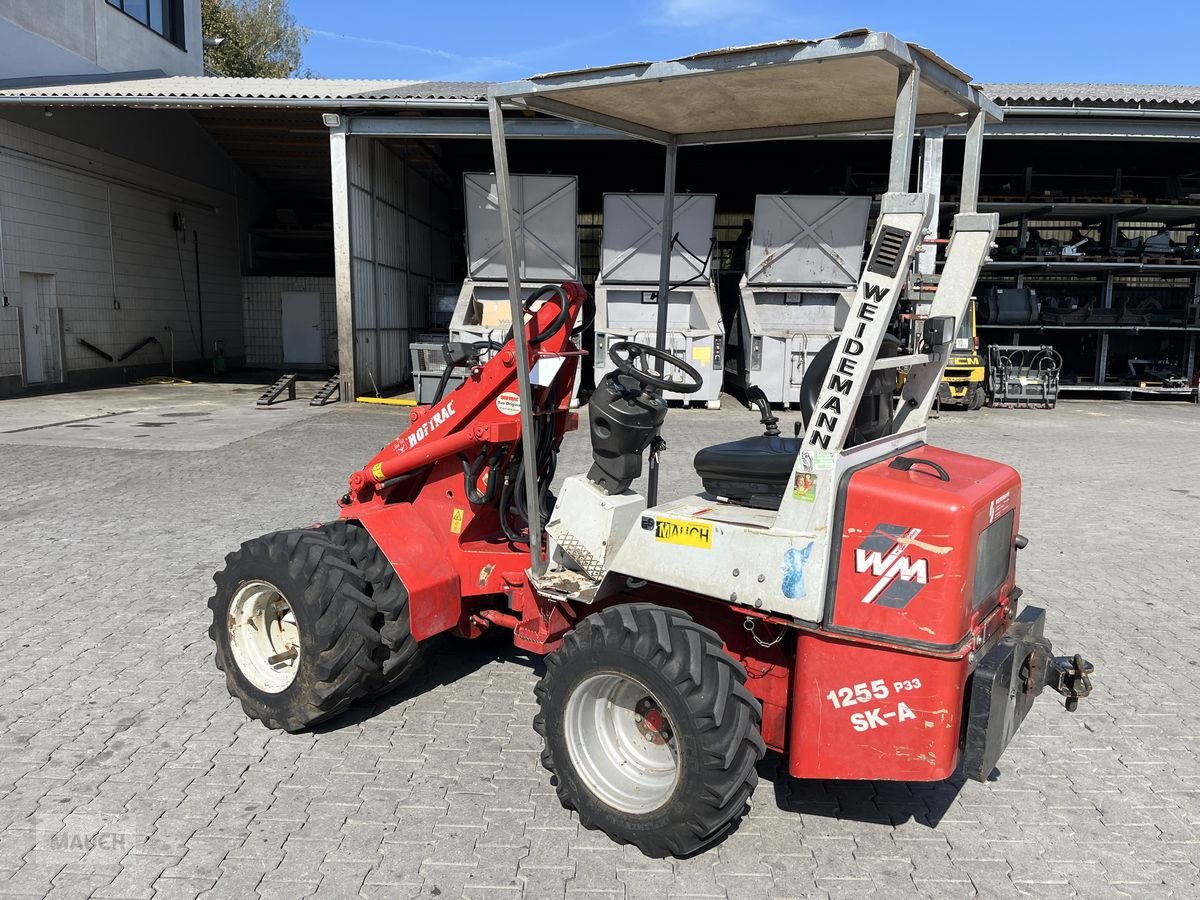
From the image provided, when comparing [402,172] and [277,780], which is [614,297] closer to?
[402,172]

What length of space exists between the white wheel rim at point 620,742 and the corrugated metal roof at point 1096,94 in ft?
50.8

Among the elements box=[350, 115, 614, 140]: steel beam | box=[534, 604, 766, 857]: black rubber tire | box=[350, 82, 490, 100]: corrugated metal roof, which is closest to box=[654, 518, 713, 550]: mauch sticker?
box=[534, 604, 766, 857]: black rubber tire

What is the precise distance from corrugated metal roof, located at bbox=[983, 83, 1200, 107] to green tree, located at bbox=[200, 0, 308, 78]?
98.6ft

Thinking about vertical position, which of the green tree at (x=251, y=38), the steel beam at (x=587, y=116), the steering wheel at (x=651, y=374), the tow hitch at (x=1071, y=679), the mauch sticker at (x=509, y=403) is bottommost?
the tow hitch at (x=1071, y=679)

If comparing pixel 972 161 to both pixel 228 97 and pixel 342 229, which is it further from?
pixel 228 97

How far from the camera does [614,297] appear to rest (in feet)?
54.9

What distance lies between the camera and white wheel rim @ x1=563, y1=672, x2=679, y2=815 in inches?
119

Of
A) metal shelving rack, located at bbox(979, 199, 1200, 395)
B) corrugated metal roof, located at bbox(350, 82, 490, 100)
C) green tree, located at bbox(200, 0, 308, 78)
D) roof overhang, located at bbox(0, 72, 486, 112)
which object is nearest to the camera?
roof overhang, located at bbox(0, 72, 486, 112)

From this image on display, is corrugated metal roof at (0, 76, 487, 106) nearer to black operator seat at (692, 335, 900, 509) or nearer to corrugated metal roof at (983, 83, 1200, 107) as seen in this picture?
corrugated metal roof at (983, 83, 1200, 107)

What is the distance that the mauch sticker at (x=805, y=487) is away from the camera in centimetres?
269

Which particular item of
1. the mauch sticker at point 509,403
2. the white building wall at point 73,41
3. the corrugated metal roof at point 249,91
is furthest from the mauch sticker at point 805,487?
the white building wall at point 73,41

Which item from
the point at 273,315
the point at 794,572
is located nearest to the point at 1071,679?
the point at 794,572

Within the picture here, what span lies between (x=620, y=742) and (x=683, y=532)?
31.0 inches

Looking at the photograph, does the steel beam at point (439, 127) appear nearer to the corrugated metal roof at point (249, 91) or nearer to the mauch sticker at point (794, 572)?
the corrugated metal roof at point (249, 91)
